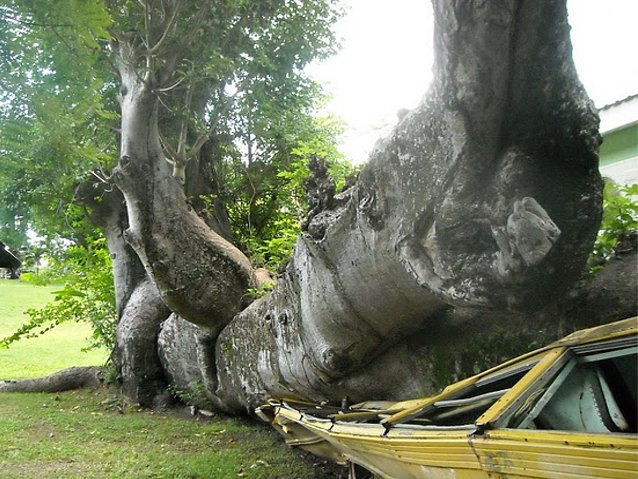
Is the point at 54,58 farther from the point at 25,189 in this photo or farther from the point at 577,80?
the point at 25,189

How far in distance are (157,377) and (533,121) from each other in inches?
295

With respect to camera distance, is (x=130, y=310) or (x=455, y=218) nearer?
(x=455, y=218)

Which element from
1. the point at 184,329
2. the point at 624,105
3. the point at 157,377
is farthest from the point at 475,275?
the point at 157,377

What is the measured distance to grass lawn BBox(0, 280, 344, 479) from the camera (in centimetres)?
476

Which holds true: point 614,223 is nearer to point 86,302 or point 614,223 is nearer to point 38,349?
point 86,302

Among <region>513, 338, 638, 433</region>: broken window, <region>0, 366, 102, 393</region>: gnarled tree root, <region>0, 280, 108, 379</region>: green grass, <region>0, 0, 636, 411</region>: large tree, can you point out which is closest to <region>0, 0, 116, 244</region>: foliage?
<region>0, 0, 636, 411</region>: large tree

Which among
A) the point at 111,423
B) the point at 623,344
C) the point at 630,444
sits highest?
the point at 111,423

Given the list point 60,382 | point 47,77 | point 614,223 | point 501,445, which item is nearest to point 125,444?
point 47,77

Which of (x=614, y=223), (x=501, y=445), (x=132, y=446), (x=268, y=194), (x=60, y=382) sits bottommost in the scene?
(x=501, y=445)

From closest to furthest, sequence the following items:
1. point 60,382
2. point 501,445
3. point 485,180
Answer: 1. point 501,445
2. point 485,180
3. point 60,382

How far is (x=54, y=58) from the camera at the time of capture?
10.2 ft

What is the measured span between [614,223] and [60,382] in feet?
31.2

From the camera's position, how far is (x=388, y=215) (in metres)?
3.19

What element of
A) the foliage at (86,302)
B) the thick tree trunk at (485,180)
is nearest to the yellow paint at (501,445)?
the thick tree trunk at (485,180)
